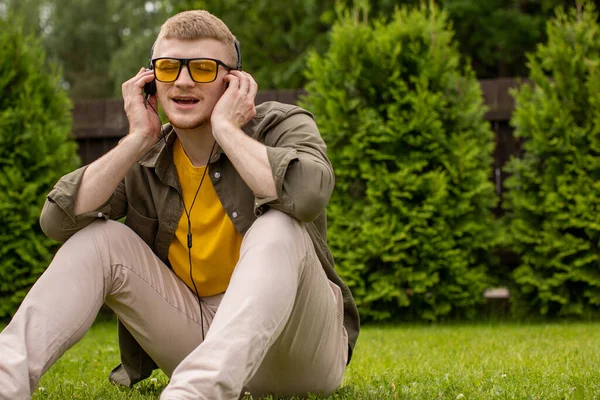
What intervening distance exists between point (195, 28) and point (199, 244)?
809 mm

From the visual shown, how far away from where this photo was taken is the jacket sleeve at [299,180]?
2564 mm

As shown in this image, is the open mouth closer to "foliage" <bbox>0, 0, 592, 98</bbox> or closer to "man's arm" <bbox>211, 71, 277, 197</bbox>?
"man's arm" <bbox>211, 71, 277, 197</bbox>

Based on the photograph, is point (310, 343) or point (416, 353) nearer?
point (310, 343)

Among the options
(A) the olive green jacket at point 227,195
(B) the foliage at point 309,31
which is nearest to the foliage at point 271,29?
(B) the foliage at point 309,31

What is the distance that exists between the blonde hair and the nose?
A: 12cm

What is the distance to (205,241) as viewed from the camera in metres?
2.96

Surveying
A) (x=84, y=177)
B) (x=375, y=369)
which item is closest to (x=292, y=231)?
(x=84, y=177)

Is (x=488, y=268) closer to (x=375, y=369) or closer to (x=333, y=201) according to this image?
(x=333, y=201)

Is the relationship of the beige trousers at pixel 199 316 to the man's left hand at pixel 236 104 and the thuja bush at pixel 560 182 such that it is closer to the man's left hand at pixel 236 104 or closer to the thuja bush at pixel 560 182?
the man's left hand at pixel 236 104

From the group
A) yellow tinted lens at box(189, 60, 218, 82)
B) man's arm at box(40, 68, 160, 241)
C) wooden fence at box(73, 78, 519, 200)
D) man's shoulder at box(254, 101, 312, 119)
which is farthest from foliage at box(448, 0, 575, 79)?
man's arm at box(40, 68, 160, 241)

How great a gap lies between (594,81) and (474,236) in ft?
5.77

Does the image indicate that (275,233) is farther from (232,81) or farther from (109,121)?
(109,121)

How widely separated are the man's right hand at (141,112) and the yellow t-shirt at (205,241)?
0.20 m

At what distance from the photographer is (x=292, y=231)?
2.55 metres
